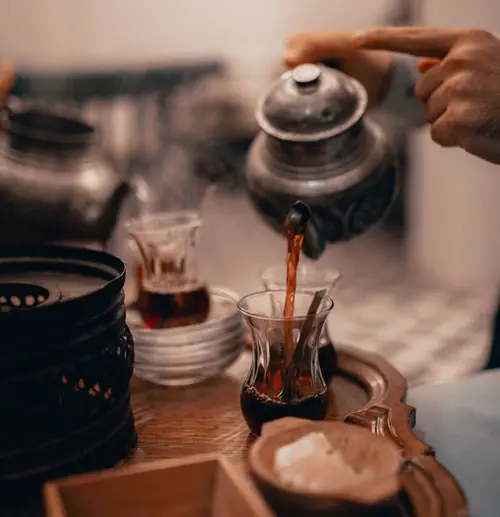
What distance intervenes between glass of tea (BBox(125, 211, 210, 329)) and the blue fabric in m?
0.42

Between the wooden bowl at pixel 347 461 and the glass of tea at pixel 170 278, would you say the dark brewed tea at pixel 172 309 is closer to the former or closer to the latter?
the glass of tea at pixel 170 278

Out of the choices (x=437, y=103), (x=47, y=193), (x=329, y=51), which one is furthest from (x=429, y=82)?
(x=47, y=193)

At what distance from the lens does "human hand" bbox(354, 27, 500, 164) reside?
4.15 feet

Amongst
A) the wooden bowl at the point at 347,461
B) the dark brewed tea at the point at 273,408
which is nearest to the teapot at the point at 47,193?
the dark brewed tea at the point at 273,408

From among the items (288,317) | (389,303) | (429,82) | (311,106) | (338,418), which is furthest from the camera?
(389,303)

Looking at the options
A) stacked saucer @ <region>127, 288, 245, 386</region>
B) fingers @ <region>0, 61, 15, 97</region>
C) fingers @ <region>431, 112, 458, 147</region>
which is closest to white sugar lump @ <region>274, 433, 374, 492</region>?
stacked saucer @ <region>127, 288, 245, 386</region>

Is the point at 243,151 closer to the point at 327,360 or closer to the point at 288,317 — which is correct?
the point at 327,360

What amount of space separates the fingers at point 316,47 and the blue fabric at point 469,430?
0.64m

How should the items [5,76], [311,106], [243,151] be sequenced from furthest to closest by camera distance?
[243,151]
[5,76]
[311,106]

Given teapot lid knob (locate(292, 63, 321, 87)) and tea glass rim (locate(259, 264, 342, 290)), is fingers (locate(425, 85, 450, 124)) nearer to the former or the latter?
teapot lid knob (locate(292, 63, 321, 87))

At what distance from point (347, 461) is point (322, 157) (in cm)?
58

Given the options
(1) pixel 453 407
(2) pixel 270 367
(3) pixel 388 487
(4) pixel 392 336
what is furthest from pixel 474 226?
(3) pixel 388 487

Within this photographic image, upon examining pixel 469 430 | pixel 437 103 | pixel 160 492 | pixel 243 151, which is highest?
pixel 437 103

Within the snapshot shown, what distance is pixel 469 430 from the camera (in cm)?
119
